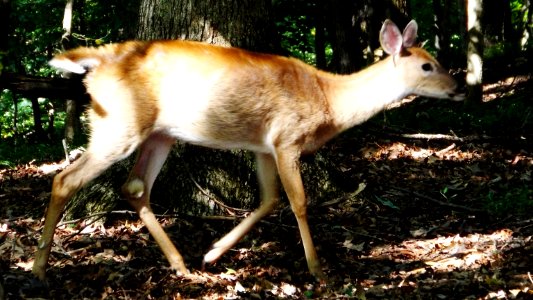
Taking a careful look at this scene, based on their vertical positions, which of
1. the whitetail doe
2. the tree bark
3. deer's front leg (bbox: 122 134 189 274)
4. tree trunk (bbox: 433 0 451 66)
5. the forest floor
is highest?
tree trunk (bbox: 433 0 451 66)

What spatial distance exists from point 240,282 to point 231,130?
3.77ft

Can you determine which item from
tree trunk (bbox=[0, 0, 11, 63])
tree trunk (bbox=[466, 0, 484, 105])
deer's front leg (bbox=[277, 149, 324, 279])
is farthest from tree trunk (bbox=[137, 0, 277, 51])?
tree trunk (bbox=[466, 0, 484, 105])

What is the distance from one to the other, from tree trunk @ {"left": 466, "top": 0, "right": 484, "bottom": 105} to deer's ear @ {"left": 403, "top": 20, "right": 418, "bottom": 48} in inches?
270

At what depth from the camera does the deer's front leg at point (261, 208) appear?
5.12 meters

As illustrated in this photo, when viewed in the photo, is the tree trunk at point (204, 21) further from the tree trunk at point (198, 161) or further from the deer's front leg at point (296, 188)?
the deer's front leg at point (296, 188)

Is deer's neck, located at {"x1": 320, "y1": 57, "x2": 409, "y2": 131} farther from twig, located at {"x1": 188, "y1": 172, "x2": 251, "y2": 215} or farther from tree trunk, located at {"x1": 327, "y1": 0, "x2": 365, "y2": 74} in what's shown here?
tree trunk, located at {"x1": 327, "y1": 0, "x2": 365, "y2": 74}

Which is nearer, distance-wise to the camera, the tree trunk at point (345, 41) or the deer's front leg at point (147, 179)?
the deer's front leg at point (147, 179)

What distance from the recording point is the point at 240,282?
191 inches

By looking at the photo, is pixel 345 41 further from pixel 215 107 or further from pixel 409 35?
pixel 215 107

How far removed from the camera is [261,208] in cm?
521

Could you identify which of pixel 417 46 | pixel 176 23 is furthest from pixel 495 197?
pixel 176 23

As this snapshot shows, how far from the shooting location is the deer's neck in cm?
521

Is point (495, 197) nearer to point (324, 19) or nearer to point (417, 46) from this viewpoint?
point (417, 46)

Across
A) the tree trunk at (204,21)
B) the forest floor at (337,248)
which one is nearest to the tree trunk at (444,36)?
the forest floor at (337,248)
